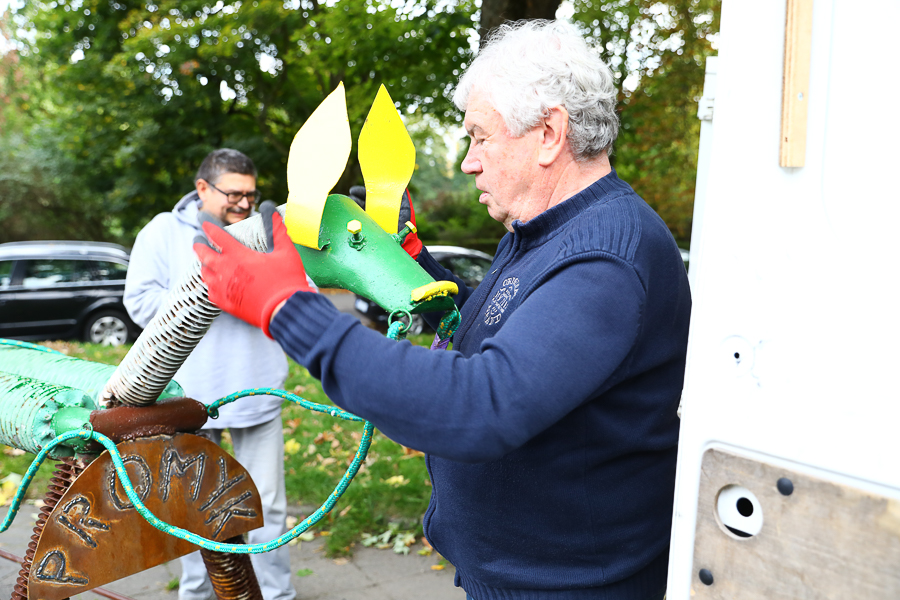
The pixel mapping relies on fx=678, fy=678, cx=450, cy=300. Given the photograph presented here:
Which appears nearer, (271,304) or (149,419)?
(271,304)

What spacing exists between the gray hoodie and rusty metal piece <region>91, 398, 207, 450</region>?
117 centimetres

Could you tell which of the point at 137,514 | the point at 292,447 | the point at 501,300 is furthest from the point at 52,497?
the point at 292,447

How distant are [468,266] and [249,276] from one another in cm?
1015

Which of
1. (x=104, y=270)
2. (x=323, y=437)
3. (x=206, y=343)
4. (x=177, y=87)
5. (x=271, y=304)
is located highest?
(x=177, y=87)

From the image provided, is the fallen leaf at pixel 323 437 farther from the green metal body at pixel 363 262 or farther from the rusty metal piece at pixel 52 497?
the green metal body at pixel 363 262

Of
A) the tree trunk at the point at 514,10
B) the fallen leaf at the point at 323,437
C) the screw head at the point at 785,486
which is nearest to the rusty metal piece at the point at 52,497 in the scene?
the screw head at the point at 785,486

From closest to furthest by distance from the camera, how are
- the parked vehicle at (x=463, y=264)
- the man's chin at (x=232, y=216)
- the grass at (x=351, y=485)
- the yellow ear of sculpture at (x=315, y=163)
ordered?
the yellow ear of sculpture at (x=315, y=163), the man's chin at (x=232, y=216), the grass at (x=351, y=485), the parked vehicle at (x=463, y=264)

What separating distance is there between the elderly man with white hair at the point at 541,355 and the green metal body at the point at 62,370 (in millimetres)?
817

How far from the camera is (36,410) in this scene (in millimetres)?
1723

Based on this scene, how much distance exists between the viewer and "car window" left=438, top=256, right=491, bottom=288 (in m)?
11.1

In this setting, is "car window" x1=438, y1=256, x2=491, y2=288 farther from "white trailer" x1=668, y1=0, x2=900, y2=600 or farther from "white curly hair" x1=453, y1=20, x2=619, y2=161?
"white trailer" x1=668, y1=0, x2=900, y2=600

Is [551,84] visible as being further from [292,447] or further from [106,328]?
[106,328]

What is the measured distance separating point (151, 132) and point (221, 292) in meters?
15.2

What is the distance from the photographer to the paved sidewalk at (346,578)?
337 centimetres
